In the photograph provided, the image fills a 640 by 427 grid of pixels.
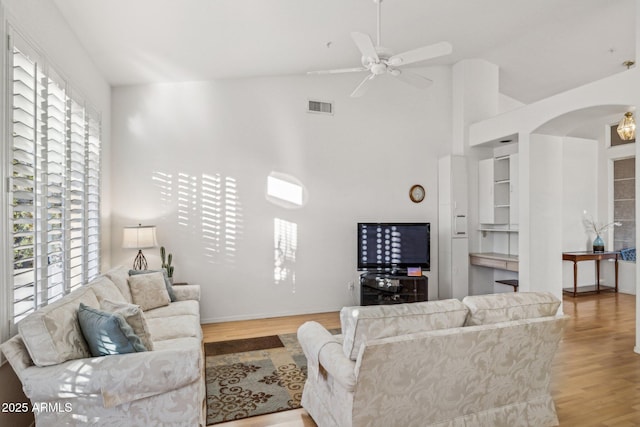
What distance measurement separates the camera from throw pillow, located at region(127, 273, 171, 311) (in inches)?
143

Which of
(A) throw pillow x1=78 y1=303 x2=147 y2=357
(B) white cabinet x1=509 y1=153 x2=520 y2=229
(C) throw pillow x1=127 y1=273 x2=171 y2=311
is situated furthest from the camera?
(B) white cabinet x1=509 y1=153 x2=520 y2=229

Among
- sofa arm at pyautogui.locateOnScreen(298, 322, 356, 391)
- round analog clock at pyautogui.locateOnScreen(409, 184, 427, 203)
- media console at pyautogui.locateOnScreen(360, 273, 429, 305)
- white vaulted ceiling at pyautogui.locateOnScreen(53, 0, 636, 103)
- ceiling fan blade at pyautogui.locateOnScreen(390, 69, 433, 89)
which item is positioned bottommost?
media console at pyautogui.locateOnScreen(360, 273, 429, 305)

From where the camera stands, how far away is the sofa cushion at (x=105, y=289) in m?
2.84

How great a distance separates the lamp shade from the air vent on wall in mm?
2640

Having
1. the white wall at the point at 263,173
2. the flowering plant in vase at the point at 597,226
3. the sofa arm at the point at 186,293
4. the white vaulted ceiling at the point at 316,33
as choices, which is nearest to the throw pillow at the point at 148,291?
the sofa arm at the point at 186,293

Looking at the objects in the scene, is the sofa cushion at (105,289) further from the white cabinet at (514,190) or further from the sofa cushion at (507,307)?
the white cabinet at (514,190)

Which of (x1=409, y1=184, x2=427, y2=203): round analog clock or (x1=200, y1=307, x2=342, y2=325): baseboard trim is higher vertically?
(x1=409, y1=184, x2=427, y2=203): round analog clock

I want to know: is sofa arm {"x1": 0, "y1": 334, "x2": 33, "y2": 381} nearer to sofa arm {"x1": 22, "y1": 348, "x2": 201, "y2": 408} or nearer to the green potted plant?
sofa arm {"x1": 22, "y1": 348, "x2": 201, "y2": 408}

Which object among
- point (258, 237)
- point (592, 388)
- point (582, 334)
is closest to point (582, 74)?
point (582, 334)

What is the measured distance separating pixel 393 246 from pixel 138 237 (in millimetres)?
3278

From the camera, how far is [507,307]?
224cm

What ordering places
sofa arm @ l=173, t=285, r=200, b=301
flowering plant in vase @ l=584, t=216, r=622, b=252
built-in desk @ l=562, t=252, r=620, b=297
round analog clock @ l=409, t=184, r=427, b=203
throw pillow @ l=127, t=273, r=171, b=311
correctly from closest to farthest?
throw pillow @ l=127, t=273, r=171, b=311
sofa arm @ l=173, t=285, r=200, b=301
round analog clock @ l=409, t=184, r=427, b=203
built-in desk @ l=562, t=252, r=620, b=297
flowering plant in vase @ l=584, t=216, r=622, b=252

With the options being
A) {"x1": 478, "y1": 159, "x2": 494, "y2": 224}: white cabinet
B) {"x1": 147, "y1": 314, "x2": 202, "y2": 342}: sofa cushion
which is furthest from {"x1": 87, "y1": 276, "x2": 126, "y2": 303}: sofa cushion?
{"x1": 478, "y1": 159, "x2": 494, "y2": 224}: white cabinet

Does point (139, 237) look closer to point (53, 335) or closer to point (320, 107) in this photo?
point (53, 335)
